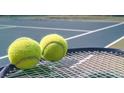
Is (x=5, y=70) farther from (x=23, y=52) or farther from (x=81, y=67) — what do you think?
(x=81, y=67)

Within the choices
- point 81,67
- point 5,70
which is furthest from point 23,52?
point 81,67

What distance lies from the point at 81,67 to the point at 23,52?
17 cm

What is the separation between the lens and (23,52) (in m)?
0.50

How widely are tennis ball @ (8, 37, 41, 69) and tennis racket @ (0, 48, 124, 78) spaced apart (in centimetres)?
4

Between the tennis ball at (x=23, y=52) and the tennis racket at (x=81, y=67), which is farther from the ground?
the tennis ball at (x=23, y=52)

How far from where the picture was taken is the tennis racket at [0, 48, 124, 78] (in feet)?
1.82

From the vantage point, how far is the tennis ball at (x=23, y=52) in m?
0.49

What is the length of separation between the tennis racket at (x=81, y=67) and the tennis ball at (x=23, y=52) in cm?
4
